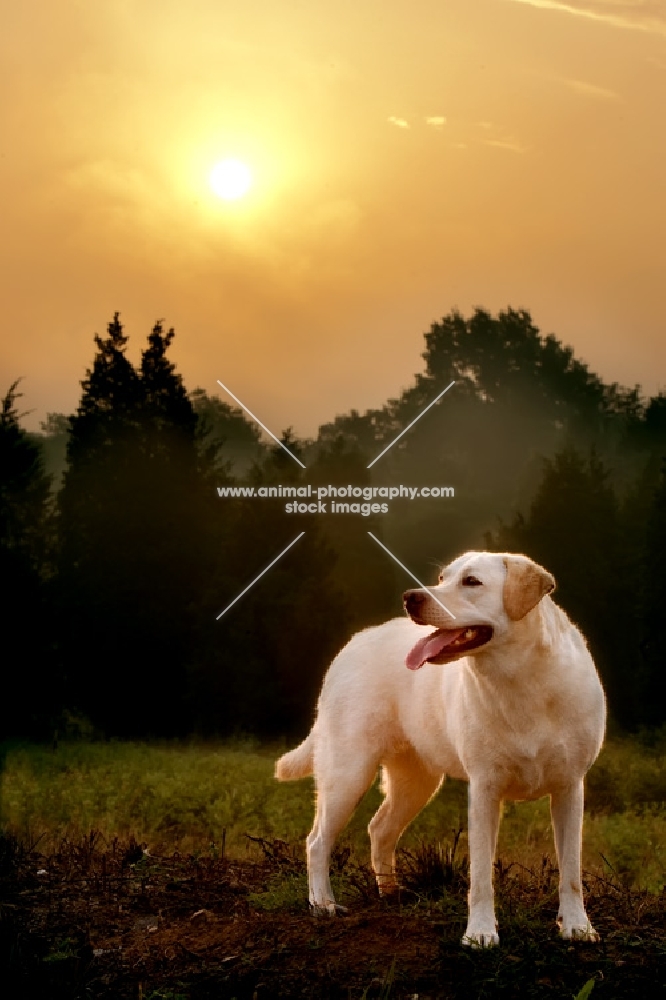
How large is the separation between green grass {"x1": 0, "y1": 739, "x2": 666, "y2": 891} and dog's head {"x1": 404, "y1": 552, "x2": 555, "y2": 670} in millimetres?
3328

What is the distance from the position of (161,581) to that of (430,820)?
7930 mm

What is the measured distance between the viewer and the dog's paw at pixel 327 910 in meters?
6.23

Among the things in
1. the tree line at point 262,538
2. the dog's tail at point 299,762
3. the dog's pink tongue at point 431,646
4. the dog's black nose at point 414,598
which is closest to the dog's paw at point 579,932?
the dog's pink tongue at point 431,646

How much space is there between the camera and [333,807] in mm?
6500

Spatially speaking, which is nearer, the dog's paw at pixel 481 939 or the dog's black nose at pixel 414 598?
the dog's black nose at pixel 414 598

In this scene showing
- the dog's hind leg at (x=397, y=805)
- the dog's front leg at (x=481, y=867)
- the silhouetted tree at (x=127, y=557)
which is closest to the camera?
the dog's front leg at (x=481, y=867)

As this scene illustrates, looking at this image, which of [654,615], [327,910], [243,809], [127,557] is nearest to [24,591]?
[127,557]

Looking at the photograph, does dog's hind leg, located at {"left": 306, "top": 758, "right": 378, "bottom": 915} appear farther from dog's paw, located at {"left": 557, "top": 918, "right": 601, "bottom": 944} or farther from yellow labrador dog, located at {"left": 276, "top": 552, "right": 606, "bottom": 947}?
dog's paw, located at {"left": 557, "top": 918, "right": 601, "bottom": 944}

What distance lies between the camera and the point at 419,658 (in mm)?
5277

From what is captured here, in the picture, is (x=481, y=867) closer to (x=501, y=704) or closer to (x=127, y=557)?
(x=501, y=704)

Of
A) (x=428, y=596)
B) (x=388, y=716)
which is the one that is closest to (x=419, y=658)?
(x=428, y=596)

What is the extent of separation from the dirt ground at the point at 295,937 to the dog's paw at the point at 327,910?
6 cm

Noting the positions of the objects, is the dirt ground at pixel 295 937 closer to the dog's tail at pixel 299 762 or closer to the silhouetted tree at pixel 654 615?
the dog's tail at pixel 299 762

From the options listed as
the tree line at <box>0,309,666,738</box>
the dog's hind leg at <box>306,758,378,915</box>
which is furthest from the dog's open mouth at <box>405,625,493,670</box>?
the tree line at <box>0,309,666,738</box>
